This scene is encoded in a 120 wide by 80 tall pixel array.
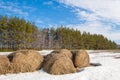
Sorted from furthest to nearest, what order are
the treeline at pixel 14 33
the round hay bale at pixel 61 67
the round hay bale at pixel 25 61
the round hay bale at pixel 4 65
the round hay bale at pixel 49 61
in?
the treeline at pixel 14 33 < the round hay bale at pixel 49 61 < the round hay bale at pixel 25 61 < the round hay bale at pixel 61 67 < the round hay bale at pixel 4 65

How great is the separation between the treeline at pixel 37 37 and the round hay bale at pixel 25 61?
5748 cm

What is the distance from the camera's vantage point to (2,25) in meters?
76.8

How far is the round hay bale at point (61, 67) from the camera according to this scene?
1769 centimetres

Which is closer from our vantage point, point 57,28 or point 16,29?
point 16,29

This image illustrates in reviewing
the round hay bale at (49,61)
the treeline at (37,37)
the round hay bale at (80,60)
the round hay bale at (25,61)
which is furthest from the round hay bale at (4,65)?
the treeline at (37,37)

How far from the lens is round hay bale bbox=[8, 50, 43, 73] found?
18094 mm

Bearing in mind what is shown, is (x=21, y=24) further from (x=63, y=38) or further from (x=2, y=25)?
(x=63, y=38)

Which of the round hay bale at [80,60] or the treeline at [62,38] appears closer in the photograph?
the round hay bale at [80,60]

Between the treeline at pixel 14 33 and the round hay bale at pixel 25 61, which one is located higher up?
the treeline at pixel 14 33

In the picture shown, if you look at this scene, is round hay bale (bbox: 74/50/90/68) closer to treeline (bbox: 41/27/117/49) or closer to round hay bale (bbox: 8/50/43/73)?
round hay bale (bbox: 8/50/43/73)

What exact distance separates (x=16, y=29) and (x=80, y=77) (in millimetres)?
66146

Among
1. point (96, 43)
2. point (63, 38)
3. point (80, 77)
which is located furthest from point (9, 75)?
point (96, 43)

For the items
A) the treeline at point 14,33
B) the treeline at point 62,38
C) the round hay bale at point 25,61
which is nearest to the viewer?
the round hay bale at point 25,61

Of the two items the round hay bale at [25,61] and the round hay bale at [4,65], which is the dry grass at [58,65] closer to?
the round hay bale at [25,61]
